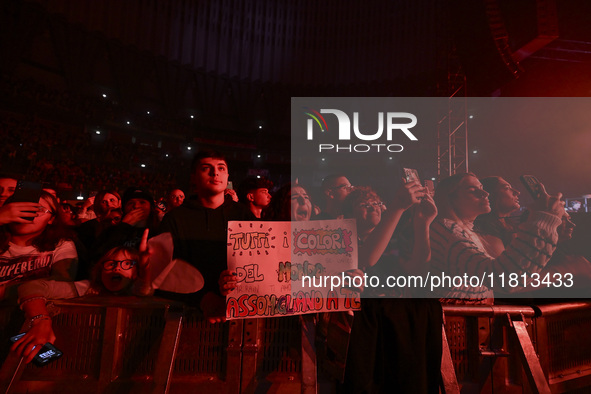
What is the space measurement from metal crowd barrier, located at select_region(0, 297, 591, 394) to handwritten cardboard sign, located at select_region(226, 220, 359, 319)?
173 millimetres

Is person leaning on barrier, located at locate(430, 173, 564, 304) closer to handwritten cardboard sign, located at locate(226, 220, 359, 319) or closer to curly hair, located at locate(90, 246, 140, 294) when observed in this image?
handwritten cardboard sign, located at locate(226, 220, 359, 319)

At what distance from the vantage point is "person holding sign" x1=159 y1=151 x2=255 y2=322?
6.64ft

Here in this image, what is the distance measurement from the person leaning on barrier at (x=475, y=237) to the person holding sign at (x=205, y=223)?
1.54 metres

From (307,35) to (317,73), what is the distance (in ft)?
7.04

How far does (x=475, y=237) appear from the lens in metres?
2.61

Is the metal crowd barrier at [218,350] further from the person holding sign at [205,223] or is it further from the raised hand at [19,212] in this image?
the raised hand at [19,212]

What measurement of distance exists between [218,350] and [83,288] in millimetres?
972

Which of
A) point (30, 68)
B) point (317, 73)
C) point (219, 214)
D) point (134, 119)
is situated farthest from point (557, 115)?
point (30, 68)

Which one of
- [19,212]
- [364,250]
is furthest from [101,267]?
[364,250]

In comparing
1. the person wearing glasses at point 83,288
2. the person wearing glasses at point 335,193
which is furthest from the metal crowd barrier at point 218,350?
the person wearing glasses at point 335,193

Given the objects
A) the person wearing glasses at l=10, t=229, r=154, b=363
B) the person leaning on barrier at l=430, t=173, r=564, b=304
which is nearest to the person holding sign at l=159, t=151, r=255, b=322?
the person wearing glasses at l=10, t=229, r=154, b=363

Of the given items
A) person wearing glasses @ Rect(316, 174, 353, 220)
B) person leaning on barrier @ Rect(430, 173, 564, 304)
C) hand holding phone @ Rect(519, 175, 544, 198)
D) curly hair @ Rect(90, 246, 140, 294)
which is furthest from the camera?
person wearing glasses @ Rect(316, 174, 353, 220)

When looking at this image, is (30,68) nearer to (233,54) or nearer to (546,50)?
(233,54)

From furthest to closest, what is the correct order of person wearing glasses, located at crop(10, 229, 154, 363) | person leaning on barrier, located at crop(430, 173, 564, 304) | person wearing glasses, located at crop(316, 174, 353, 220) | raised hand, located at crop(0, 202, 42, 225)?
person wearing glasses, located at crop(316, 174, 353, 220), person leaning on barrier, located at crop(430, 173, 564, 304), raised hand, located at crop(0, 202, 42, 225), person wearing glasses, located at crop(10, 229, 154, 363)
